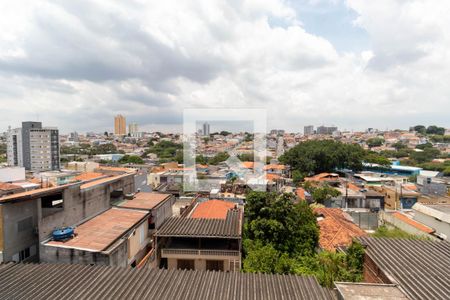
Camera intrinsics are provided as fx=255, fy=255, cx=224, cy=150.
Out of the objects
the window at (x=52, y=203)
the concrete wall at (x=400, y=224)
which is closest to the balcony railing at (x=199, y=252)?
the window at (x=52, y=203)

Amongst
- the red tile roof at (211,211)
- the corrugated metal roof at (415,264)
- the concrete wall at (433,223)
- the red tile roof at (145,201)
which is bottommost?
the concrete wall at (433,223)

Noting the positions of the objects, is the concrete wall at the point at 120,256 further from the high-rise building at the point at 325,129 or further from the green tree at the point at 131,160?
the high-rise building at the point at 325,129

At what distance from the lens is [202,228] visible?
10.4 m

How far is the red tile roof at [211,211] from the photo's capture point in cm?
1337

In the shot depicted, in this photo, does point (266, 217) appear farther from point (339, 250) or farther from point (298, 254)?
point (339, 250)

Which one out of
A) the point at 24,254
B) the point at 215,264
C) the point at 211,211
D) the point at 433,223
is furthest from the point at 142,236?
the point at 433,223

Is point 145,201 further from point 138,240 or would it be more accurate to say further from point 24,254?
point 24,254

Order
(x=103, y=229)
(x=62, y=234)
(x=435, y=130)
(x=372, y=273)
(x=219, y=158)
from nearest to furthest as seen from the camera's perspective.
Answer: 1. (x=372, y=273)
2. (x=62, y=234)
3. (x=103, y=229)
4. (x=219, y=158)
5. (x=435, y=130)

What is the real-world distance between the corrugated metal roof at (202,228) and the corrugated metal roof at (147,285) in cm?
441

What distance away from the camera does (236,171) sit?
3356cm

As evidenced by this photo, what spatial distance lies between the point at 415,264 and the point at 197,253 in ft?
22.7

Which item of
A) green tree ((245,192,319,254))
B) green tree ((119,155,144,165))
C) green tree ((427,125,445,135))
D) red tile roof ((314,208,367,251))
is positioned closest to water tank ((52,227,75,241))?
green tree ((245,192,319,254))

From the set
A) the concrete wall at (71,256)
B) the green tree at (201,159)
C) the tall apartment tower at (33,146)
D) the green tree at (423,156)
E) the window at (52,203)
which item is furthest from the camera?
the green tree at (423,156)

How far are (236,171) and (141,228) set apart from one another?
23093mm
